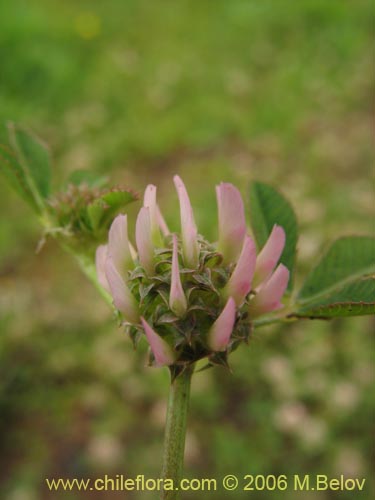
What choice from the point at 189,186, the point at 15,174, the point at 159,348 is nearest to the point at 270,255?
the point at 159,348

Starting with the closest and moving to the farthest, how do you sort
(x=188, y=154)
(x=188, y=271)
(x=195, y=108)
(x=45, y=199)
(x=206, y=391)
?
1. (x=188, y=271)
2. (x=45, y=199)
3. (x=206, y=391)
4. (x=188, y=154)
5. (x=195, y=108)

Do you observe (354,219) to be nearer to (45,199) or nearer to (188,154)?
(188,154)


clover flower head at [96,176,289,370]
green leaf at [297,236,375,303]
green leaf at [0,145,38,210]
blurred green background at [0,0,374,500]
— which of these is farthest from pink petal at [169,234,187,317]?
green leaf at [0,145,38,210]

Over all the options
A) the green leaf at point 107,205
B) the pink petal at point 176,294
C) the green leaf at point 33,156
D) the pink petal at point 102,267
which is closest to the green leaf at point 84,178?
→ the green leaf at point 33,156

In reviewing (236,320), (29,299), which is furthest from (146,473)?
(236,320)

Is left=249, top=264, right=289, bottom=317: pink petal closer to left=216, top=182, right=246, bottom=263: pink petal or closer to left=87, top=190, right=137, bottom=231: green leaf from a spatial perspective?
left=216, top=182, right=246, bottom=263: pink petal

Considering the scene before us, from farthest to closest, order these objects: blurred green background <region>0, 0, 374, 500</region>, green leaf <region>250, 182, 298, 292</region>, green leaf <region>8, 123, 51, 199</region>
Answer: blurred green background <region>0, 0, 374, 500</region>, green leaf <region>8, 123, 51, 199</region>, green leaf <region>250, 182, 298, 292</region>

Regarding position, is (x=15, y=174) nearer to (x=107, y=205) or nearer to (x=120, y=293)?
(x=107, y=205)
